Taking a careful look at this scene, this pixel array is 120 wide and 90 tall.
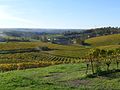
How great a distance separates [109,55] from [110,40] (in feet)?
317

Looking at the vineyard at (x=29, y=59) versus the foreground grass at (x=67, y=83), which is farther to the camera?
the vineyard at (x=29, y=59)

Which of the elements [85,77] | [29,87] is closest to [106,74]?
[85,77]

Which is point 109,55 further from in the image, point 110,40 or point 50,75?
point 110,40

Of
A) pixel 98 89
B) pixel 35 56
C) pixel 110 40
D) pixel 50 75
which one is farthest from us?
pixel 110 40

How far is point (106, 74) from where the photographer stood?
33219 mm

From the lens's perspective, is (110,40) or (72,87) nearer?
(72,87)

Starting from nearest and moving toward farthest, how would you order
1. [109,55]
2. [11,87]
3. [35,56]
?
1. [11,87]
2. [109,55]
3. [35,56]

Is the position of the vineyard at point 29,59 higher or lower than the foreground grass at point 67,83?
lower

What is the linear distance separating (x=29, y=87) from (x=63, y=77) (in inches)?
260

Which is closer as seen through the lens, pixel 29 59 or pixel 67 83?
pixel 67 83

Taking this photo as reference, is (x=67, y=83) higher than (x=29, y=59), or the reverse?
(x=67, y=83)

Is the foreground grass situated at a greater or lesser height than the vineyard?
greater

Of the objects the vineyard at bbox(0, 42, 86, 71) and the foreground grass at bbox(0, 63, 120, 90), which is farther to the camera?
the vineyard at bbox(0, 42, 86, 71)

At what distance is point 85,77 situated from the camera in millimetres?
31812
